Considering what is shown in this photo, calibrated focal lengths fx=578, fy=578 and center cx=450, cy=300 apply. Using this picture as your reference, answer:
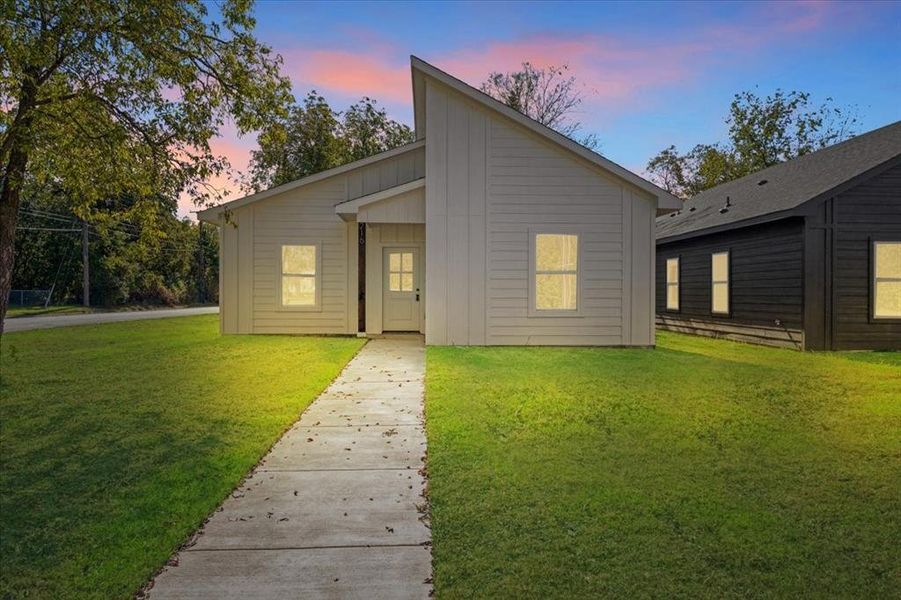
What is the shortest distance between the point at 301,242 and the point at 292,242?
0.22 meters

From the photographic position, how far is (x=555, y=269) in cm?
1212

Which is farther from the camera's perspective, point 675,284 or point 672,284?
point 672,284

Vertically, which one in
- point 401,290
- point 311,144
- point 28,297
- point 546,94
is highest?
point 546,94

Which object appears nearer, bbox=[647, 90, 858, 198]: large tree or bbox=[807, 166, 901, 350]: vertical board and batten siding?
bbox=[807, 166, 901, 350]: vertical board and batten siding

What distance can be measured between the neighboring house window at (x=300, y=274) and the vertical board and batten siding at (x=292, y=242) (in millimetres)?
149

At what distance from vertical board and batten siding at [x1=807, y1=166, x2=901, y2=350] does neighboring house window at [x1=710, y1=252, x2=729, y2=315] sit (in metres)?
2.98

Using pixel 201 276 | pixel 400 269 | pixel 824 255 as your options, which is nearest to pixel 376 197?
pixel 400 269

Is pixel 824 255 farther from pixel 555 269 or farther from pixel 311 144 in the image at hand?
pixel 311 144

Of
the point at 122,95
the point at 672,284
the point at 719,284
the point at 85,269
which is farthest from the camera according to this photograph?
the point at 85,269

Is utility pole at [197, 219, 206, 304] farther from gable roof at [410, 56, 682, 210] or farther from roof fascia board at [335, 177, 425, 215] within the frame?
gable roof at [410, 56, 682, 210]

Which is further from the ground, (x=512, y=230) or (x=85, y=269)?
(x=85, y=269)

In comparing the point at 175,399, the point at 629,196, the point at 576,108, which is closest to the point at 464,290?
the point at 629,196

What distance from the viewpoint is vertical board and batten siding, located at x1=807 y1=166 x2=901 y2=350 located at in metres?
12.3

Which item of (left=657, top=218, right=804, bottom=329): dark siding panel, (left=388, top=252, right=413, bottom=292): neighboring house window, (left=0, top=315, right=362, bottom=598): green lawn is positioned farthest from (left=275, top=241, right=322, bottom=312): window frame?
(left=657, top=218, right=804, bottom=329): dark siding panel
